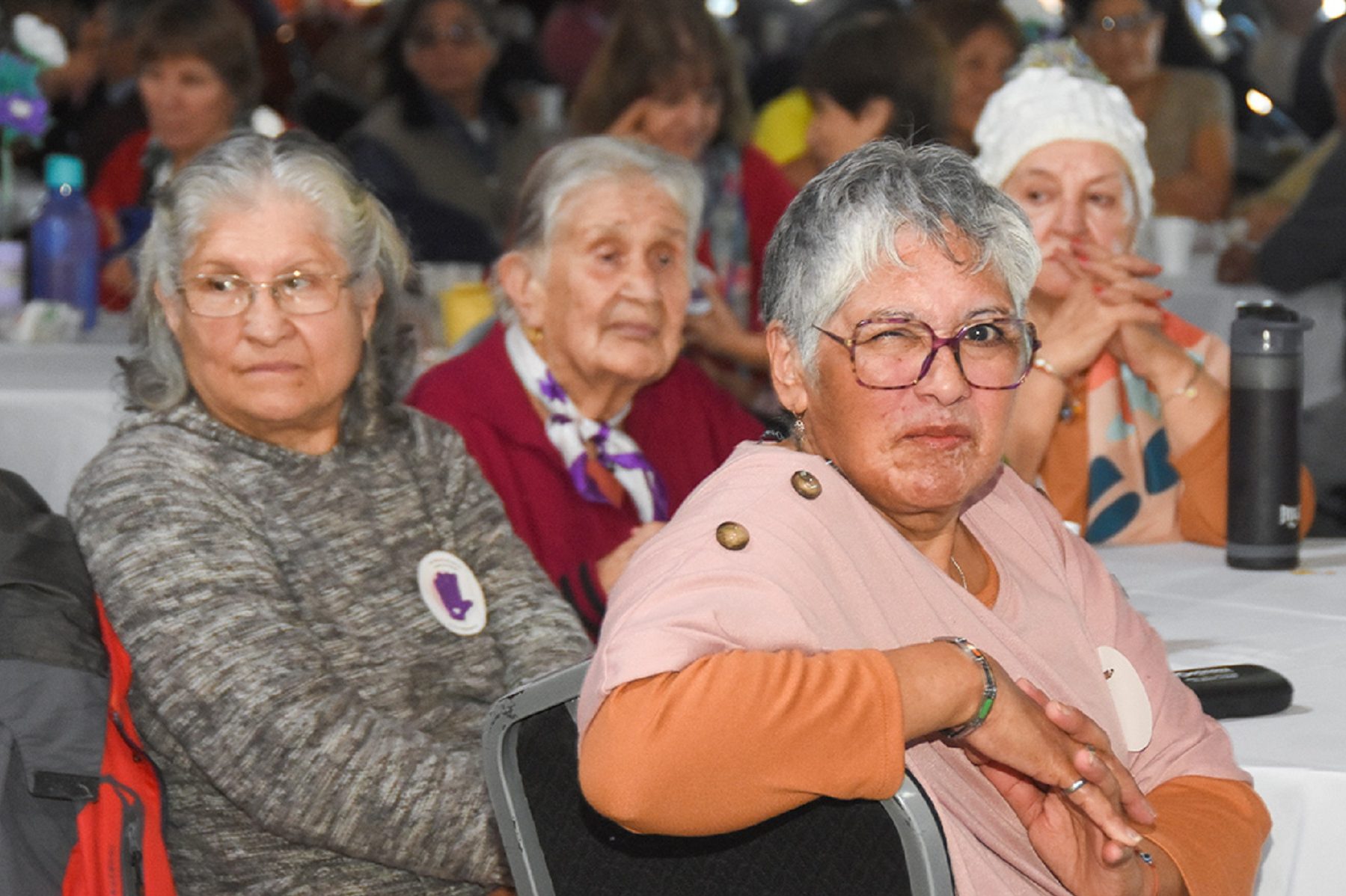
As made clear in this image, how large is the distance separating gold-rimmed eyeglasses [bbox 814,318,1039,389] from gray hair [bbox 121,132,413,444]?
0.89 m

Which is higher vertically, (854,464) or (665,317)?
(854,464)

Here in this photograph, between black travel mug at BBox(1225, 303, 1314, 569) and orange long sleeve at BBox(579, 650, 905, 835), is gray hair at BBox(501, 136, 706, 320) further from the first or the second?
orange long sleeve at BBox(579, 650, 905, 835)

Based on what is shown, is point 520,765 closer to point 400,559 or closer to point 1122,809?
point 1122,809

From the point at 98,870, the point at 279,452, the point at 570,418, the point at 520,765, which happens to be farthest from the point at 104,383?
the point at 520,765

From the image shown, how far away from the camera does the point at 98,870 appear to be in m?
1.64

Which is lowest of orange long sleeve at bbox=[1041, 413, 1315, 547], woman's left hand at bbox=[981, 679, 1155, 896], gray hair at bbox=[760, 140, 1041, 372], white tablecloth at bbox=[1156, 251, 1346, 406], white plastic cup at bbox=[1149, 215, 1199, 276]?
white tablecloth at bbox=[1156, 251, 1346, 406]

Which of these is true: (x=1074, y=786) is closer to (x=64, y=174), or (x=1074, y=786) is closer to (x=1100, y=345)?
(x=1100, y=345)

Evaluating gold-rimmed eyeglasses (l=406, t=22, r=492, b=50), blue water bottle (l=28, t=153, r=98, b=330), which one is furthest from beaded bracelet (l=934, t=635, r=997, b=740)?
gold-rimmed eyeglasses (l=406, t=22, r=492, b=50)

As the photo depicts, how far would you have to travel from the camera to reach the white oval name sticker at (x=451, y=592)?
205cm

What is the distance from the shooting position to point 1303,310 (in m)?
4.69

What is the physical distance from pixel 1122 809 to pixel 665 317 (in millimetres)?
1465

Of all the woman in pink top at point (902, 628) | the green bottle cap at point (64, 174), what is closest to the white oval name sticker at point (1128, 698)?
the woman in pink top at point (902, 628)

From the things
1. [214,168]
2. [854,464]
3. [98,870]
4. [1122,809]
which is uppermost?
[214,168]

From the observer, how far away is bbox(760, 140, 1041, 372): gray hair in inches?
55.5
